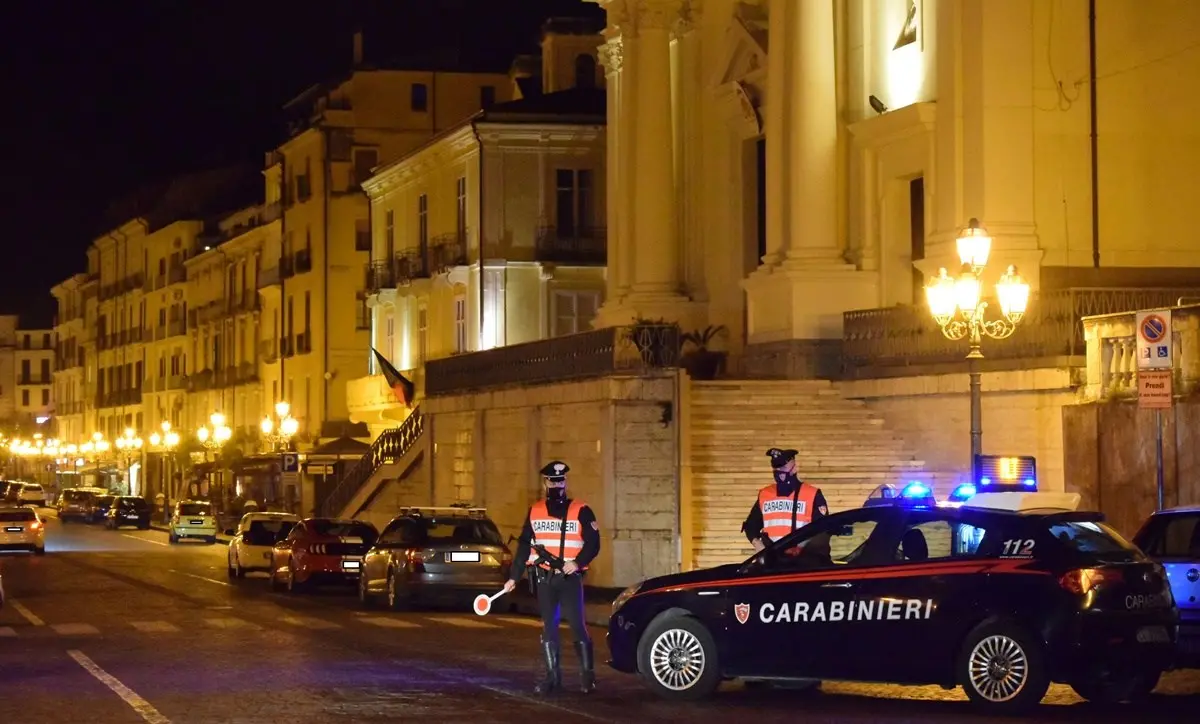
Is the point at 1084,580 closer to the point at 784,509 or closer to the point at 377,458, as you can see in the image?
the point at 784,509

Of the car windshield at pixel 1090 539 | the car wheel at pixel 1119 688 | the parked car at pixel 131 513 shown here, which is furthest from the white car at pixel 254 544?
the parked car at pixel 131 513

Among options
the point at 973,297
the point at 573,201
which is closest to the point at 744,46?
the point at 573,201

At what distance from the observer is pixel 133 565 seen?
45688 millimetres

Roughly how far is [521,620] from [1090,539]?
12947 millimetres

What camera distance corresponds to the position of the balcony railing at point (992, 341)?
30.8 m

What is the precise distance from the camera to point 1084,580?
16.4m

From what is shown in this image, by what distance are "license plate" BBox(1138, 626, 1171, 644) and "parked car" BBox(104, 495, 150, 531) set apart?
63.0m

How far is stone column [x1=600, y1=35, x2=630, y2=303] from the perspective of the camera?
48.8 meters

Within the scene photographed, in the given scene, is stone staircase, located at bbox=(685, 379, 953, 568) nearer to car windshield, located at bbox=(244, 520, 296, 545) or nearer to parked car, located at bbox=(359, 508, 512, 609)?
parked car, located at bbox=(359, 508, 512, 609)

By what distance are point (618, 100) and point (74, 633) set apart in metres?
26.4

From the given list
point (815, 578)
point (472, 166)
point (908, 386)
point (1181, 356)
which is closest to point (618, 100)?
point (472, 166)

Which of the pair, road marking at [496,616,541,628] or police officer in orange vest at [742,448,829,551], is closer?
police officer in orange vest at [742,448,829,551]

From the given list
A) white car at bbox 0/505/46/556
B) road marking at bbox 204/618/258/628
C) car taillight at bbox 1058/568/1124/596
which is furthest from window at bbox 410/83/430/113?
car taillight at bbox 1058/568/1124/596

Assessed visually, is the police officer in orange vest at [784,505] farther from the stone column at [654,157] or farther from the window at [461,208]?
the window at [461,208]
